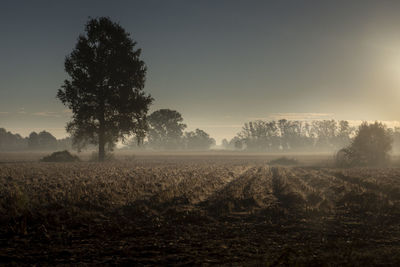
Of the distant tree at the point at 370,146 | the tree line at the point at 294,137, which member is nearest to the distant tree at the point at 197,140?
the tree line at the point at 294,137

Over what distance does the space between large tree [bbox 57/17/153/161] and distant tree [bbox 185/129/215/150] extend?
134 meters

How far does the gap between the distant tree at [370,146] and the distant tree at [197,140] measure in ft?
422

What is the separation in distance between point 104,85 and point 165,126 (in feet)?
315

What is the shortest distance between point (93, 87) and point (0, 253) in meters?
30.8

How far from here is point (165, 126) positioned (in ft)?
432

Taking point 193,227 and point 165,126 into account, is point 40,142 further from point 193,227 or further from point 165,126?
point 193,227

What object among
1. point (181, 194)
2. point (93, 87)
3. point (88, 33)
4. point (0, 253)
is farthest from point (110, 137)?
point (0, 253)

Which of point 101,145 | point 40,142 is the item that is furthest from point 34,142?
point 101,145

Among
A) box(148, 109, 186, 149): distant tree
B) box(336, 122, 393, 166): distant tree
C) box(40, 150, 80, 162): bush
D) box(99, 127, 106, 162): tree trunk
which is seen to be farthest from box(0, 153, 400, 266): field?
box(148, 109, 186, 149): distant tree

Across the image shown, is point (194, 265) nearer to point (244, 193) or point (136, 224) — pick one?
point (136, 224)

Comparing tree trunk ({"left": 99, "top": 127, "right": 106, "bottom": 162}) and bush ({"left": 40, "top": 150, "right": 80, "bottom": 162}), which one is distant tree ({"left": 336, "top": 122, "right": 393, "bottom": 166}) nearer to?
tree trunk ({"left": 99, "top": 127, "right": 106, "bottom": 162})

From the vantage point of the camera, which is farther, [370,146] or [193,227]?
[370,146]

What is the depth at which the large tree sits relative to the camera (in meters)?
35.0

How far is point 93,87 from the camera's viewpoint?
35156 millimetres
